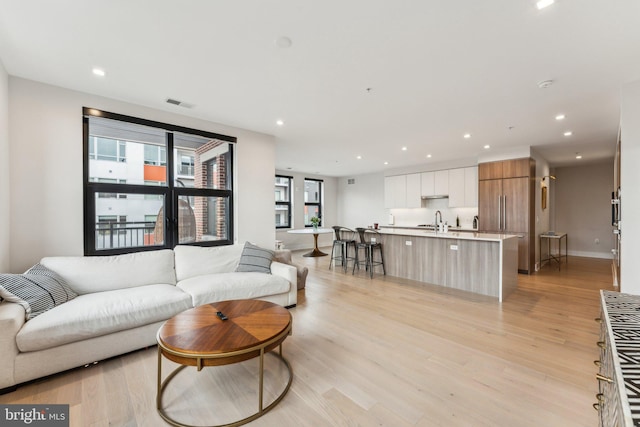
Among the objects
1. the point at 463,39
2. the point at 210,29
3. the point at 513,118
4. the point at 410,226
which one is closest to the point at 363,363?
the point at 463,39

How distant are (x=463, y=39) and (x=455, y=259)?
3.38 meters

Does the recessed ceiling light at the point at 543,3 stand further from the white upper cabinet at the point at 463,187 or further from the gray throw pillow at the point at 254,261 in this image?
the white upper cabinet at the point at 463,187

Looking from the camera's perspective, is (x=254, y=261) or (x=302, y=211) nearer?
(x=254, y=261)

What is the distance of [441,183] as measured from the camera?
7.27m

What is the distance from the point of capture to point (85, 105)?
3.23 meters

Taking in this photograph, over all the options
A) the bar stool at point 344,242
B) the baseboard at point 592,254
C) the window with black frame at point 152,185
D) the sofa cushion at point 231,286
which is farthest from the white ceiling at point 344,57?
the baseboard at point 592,254

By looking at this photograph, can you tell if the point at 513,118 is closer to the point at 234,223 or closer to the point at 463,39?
the point at 463,39

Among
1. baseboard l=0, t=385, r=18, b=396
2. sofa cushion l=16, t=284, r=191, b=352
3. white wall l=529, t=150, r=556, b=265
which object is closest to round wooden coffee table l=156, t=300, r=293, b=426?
sofa cushion l=16, t=284, r=191, b=352

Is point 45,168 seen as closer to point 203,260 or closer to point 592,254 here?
point 203,260

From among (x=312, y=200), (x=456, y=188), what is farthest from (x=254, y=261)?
(x=312, y=200)

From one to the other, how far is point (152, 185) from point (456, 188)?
667 centimetres

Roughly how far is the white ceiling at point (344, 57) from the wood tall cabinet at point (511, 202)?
150 centimetres

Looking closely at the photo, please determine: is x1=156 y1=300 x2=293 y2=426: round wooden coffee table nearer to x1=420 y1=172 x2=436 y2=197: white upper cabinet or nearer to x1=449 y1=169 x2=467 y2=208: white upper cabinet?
x1=449 y1=169 x2=467 y2=208: white upper cabinet

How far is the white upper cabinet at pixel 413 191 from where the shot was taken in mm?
7820
